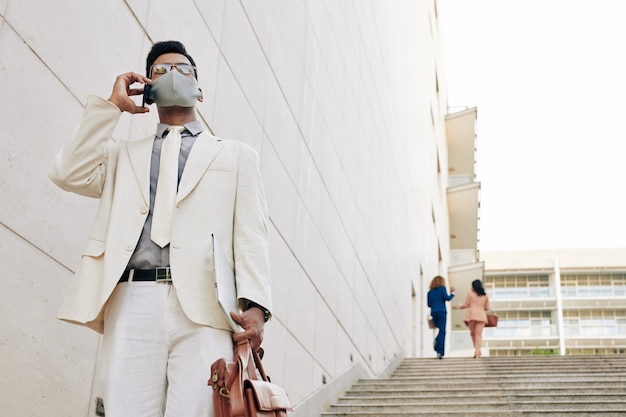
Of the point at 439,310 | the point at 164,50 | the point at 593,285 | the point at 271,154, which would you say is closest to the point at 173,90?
the point at 164,50

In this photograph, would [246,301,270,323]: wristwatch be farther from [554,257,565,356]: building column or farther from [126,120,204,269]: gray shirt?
[554,257,565,356]: building column

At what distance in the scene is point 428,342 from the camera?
27.3 m

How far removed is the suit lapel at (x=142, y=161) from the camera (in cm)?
294

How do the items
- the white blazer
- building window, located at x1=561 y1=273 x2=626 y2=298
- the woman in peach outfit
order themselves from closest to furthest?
the white blazer
the woman in peach outfit
building window, located at x1=561 y1=273 x2=626 y2=298

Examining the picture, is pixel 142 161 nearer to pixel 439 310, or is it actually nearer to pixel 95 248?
pixel 95 248

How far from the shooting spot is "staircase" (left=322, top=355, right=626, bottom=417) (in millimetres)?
7691

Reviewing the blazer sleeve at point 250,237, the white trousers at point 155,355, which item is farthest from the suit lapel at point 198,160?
the white trousers at point 155,355

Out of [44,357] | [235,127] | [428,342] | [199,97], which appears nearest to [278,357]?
[235,127]

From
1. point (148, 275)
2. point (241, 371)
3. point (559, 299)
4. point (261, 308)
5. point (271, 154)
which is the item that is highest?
point (271, 154)

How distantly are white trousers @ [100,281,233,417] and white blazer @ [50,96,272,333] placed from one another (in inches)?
2.1

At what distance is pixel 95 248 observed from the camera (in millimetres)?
2838

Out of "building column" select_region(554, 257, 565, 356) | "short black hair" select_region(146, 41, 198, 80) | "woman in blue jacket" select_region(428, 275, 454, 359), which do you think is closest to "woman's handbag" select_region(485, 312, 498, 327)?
"woman in blue jacket" select_region(428, 275, 454, 359)

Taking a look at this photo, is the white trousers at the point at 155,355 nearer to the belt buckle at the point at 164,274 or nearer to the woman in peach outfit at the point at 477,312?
the belt buckle at the point at 164,274

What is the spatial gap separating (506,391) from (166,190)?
670 centimetres
